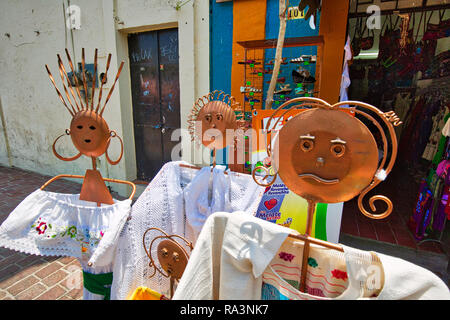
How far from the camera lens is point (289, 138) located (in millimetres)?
799

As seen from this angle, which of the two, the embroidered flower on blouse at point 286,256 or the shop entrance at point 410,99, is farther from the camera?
the shop entrance at point 410,99

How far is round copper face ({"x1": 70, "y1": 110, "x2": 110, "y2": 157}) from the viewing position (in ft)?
4.13

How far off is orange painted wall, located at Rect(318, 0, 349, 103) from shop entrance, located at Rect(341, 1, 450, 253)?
13.1 inches

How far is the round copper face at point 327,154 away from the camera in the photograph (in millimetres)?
710

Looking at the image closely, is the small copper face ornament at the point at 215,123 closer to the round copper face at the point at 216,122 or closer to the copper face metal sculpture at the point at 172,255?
the round copper face at the point at 216,122

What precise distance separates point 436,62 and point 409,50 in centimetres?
40

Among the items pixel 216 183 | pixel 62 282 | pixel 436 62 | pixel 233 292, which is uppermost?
pixel 436 62

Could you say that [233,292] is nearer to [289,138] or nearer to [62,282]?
[289,138]

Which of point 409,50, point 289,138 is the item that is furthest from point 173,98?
point 409,50

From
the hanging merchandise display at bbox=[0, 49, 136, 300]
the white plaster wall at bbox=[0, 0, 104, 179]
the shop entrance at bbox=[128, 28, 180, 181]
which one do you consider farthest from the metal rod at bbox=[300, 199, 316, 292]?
the white plaster wall at bbox=[0, 0, 104, 179]

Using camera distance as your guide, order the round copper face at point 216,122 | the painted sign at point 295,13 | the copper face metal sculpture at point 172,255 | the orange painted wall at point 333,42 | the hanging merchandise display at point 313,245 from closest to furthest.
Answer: the hanging merchandise display at point 313,245
the copper face metal sculpture at point 172,255
the round copper face at point 216,122
the orange painted wall at point 333,42
the painted sign at point 295,13

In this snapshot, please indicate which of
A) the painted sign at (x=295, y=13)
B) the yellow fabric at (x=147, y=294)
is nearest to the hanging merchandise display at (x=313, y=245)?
the yellow fabric at (x=147, y=294)

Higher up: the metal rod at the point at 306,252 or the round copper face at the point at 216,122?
the round copper face at the point at 216,122

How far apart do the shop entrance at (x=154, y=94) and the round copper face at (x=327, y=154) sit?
3204 mm
